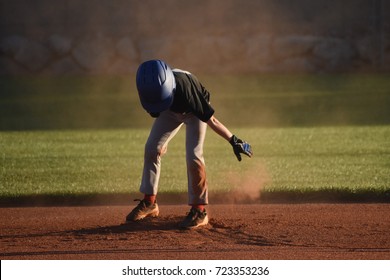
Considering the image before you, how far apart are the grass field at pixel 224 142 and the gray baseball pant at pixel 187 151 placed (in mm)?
2068

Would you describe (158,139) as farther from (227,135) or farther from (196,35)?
(196,35)

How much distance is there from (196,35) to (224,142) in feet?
40.2

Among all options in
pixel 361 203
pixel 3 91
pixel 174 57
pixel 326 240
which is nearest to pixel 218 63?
pixel 174 57

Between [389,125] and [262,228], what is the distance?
312 inches

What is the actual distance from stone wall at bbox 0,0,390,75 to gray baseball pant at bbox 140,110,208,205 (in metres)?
17.3

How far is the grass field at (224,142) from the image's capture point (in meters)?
10.2

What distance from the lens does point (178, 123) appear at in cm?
747

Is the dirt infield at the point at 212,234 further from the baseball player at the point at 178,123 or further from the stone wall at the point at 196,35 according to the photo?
the stone wall at the point at 196,35

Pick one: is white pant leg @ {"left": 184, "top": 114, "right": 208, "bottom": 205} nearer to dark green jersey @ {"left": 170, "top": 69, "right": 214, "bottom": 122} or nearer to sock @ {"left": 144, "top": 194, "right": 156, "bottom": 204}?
dark green jersey @ {"left": 170, "top": 69, "right": 214, "bottom": 122}

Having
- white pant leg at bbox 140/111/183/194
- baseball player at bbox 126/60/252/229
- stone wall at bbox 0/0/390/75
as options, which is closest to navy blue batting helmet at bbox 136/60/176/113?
baseball player at bbox 126/60/252/229

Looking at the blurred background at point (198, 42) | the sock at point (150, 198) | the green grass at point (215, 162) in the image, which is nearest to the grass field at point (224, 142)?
the green grass at point (215, 162)

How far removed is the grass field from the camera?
1016cm

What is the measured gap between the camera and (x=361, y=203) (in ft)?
29.5

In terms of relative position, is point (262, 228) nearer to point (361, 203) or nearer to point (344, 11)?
point (361, 203)
